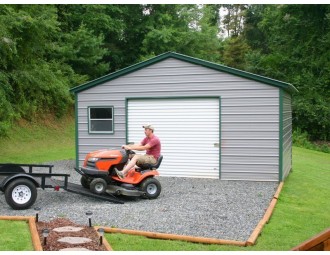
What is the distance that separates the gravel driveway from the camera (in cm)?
740

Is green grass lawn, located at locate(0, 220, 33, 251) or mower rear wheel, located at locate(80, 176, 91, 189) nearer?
green grass lawn, located at locate(0, 220, 33, 251)

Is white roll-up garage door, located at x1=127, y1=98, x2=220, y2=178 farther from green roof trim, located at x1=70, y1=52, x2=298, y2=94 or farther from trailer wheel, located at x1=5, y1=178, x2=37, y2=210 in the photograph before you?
trailer wheel, located at x1=5, y1=178, x2=37, y2=210

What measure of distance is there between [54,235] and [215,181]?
22.7ft

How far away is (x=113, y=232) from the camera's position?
6.97 metres

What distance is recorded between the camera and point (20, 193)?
8547mm

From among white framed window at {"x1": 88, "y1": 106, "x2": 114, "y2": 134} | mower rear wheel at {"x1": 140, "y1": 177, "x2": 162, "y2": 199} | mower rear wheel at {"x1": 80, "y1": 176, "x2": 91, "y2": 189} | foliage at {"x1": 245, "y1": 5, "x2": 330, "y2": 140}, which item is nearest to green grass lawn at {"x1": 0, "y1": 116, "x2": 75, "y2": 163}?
white framed window at {"x1": 88, "y1": 106, "x2": 114, "y2": 134}

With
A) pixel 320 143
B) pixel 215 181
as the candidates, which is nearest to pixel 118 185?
pixel 215 181

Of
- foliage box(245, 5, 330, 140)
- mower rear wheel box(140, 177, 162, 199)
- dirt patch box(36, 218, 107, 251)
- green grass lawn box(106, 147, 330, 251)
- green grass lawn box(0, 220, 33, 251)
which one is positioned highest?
foliage box(245, 5, 330, 140)

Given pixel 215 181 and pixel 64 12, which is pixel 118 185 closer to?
pixel 215 181

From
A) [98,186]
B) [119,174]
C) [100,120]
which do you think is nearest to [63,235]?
[98,186]

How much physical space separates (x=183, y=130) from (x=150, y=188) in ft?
13.4

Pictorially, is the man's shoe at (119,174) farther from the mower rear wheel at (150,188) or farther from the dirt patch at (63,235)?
the dirt patch at (63,235)

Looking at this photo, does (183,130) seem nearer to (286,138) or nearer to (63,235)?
(286,138)

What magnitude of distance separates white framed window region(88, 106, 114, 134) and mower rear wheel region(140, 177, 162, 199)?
4753 mm
